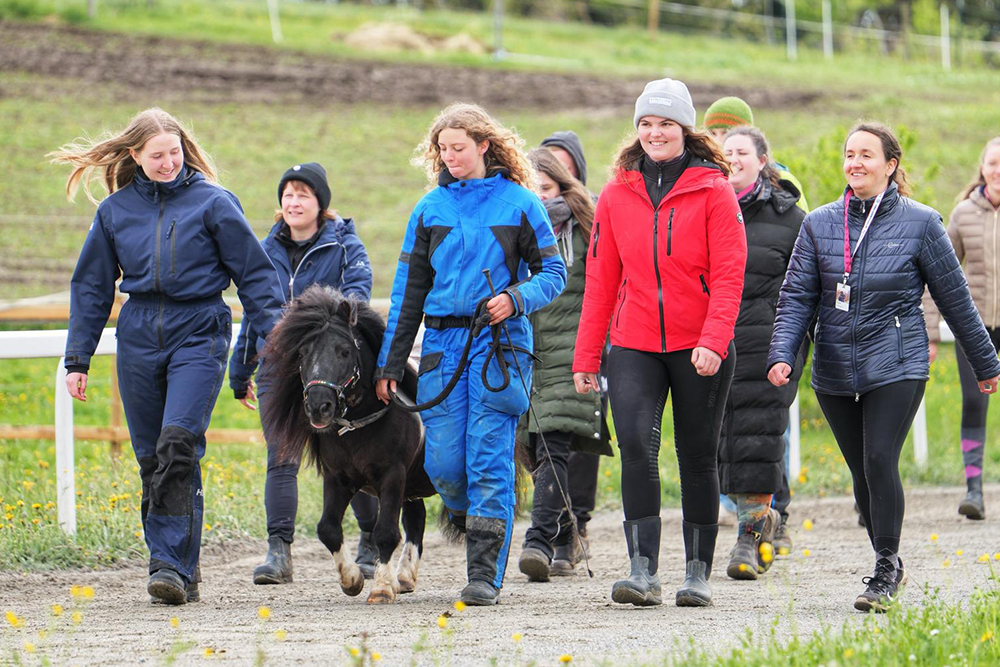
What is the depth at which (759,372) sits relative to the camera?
765 centimetres

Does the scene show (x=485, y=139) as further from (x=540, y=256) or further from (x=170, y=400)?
(x=170, y=400)

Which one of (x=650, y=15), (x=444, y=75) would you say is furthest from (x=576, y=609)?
Answer: (x=650, y=15)

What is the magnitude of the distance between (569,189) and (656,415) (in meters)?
2.14

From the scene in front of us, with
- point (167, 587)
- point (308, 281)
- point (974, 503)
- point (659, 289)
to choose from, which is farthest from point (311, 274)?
point (974, 503)

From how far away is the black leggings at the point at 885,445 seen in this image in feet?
20.4

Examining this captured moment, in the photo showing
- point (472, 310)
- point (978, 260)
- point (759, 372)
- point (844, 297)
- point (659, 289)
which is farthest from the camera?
point (978, 260)

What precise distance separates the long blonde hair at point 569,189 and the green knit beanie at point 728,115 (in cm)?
90

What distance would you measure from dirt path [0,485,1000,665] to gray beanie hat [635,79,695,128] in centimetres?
204

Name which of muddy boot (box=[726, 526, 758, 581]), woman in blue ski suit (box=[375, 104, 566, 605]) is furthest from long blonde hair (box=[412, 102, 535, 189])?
muddy boot (box=[726, 526, 758, 581])

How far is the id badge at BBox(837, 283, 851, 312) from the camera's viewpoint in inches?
248

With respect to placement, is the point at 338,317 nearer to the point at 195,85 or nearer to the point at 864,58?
the point at 195,85

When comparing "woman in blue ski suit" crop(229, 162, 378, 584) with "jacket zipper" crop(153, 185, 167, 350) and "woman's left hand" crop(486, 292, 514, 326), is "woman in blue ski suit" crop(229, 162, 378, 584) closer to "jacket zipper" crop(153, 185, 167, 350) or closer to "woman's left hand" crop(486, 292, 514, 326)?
"jacket zipper" crop(153, 185, 167, 350)

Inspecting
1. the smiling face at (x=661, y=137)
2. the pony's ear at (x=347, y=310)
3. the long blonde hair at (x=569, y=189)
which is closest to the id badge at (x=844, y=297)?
the smiling face at (x=661, y=137)

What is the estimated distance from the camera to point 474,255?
6.51 meters
